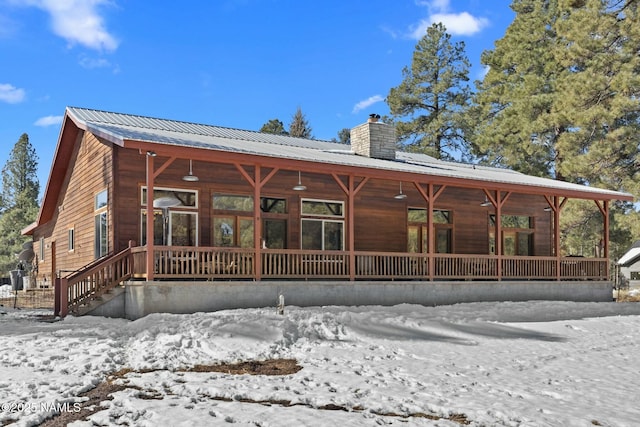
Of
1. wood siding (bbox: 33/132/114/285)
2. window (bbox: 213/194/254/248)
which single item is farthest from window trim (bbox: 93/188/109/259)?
window (bbox: 213/194/254/248)

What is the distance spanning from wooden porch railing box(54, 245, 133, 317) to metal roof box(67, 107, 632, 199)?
7.90ft

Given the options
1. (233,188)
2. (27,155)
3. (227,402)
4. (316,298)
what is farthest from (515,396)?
(27,155)

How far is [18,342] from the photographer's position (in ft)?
30.2

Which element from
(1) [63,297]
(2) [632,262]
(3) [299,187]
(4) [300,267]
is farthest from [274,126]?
(1) [63,297]

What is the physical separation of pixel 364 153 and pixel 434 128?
1883 centimetres

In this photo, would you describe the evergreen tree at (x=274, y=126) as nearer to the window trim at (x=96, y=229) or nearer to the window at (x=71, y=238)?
the window at (x=71, y=238)

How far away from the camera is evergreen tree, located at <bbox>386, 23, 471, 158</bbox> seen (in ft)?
121

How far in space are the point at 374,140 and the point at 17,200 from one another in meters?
42.0

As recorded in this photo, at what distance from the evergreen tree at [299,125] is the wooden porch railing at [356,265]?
31050mm

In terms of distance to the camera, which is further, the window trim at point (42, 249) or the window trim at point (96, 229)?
the window trim at point (42, 249)

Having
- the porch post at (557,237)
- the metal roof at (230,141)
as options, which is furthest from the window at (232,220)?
the porch post at (557,237)

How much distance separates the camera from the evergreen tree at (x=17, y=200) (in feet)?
154

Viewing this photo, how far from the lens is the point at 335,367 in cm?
784

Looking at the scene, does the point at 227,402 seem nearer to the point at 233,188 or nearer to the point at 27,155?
the point at 233,188
